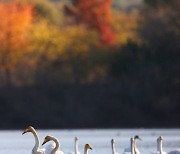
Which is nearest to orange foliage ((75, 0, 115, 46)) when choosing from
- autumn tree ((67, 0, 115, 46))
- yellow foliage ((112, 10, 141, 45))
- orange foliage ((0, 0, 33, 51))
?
autumn tree ((67, 0, 115, 46))

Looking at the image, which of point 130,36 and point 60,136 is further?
point 130,36

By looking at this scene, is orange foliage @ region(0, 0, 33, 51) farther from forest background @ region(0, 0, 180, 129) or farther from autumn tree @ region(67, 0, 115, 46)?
autumn tree @ region(67, 0, 115, 46)

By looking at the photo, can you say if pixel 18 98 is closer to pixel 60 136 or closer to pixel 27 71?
pixel 27 71

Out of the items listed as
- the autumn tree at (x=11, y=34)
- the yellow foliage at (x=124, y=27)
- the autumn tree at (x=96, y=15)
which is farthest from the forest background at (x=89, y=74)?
the autumn tree at (x=96, y=15)

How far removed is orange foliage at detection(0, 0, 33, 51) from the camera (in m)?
55.5

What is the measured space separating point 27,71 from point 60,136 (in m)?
16.2

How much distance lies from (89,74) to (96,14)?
28.6ft

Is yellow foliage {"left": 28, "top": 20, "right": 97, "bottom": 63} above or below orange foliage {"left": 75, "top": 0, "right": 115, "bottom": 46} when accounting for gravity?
below

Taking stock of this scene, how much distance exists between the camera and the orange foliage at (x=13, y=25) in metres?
55.5

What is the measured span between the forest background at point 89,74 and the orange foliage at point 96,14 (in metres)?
2.03

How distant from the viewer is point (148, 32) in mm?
52781

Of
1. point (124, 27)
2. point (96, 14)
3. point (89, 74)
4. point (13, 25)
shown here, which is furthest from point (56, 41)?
point (124, 27)

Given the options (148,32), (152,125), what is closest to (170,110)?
(152,125)

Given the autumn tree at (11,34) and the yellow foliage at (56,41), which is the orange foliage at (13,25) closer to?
the autumn tree at (11,34)
